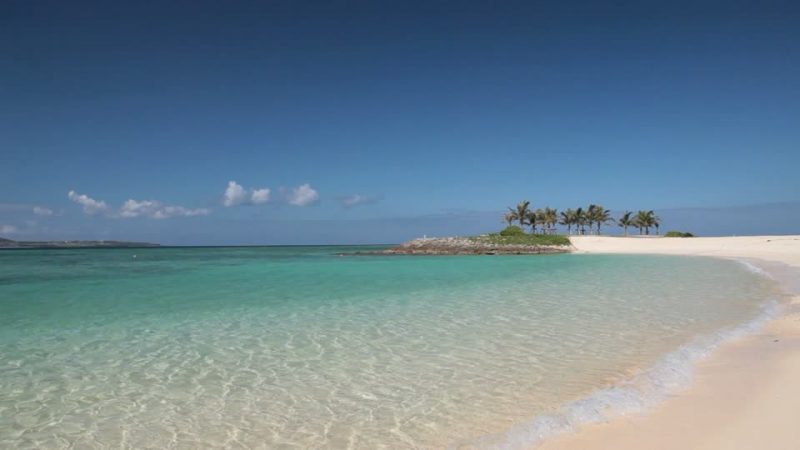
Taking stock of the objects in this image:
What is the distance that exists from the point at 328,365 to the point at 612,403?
165 inches

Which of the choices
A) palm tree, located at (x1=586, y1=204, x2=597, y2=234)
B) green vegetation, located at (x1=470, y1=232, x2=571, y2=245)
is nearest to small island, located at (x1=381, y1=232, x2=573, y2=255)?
green vegetation, located at (x1=470, y1=232, x2=571, y2=245)

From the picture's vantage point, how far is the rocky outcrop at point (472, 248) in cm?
6431

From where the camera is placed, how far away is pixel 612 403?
5.73m

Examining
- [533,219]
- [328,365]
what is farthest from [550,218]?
[328,365]

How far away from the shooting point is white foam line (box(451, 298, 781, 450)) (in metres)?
4.87

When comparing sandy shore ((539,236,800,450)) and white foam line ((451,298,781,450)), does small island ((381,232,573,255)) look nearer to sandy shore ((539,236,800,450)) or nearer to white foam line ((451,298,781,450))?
sandy shore ((539,236,800,450))

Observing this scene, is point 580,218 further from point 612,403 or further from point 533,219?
point 612,403

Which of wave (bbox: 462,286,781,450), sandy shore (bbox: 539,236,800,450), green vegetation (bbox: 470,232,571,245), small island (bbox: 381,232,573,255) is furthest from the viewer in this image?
green vegetation (bbox: 470,232,571,245)

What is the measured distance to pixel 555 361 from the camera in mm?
7734

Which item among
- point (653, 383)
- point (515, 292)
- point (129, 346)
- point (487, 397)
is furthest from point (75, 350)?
point (515, 292)

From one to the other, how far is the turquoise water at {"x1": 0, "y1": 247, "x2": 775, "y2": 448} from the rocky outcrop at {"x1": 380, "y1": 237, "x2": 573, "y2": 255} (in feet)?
162

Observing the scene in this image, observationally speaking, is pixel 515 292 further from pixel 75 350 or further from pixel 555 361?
pixel 75 350

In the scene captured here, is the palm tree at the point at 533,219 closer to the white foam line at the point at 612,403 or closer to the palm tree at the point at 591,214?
the palm tree at the point at 591,214

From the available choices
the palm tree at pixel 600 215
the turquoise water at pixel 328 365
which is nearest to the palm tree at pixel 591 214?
the palm tree at pixel 600 215
